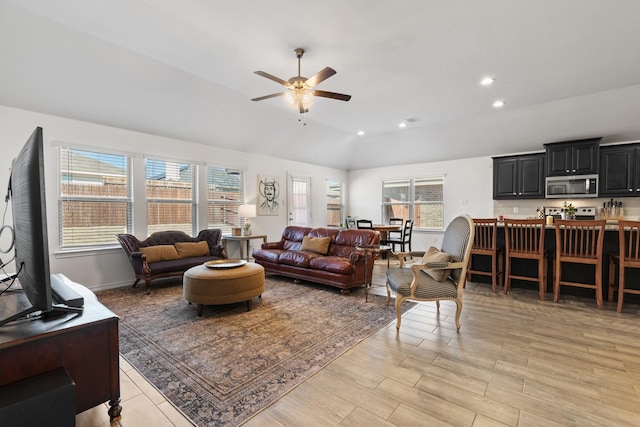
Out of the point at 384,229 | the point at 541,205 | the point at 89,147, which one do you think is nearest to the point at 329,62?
the point at 89,147

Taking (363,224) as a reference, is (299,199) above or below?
above

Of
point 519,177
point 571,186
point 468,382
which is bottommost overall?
point 468,382

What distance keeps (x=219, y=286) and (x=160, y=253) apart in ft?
6.48

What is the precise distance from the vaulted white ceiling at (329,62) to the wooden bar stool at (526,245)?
2.14 meters

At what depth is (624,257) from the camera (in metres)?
3.55

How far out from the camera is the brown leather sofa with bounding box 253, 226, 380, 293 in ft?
14.4

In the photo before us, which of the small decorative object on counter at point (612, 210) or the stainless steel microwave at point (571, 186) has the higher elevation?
the stainless steel microwave at point (571, 186)

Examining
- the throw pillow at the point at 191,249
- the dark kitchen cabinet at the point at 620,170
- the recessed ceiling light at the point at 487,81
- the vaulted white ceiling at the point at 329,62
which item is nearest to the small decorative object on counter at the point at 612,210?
the dark kitchen cabinet at the point at 620,170

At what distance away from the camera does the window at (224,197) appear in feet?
20.2

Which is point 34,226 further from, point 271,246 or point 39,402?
point 271,246

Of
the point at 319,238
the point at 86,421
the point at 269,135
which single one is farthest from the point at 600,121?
the point at 86,421

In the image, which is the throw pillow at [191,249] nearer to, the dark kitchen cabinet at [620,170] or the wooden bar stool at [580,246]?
the wooden bar stool at [580,246]

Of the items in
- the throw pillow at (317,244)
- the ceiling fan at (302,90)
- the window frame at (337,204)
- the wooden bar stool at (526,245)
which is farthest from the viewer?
the window frame at (337,204)

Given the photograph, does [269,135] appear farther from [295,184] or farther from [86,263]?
[86,263]
